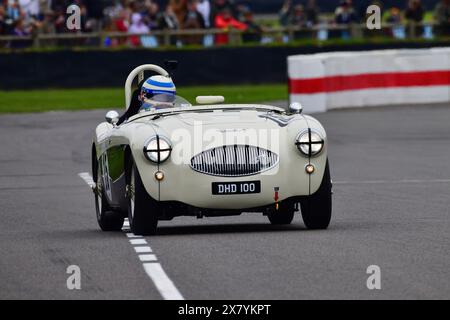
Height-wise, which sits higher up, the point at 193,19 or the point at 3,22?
the point at 3,22

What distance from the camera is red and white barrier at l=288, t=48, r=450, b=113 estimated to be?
2820 centimetres

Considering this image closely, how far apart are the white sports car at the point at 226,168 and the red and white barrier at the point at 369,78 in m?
16.5

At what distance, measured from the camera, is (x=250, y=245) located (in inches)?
417

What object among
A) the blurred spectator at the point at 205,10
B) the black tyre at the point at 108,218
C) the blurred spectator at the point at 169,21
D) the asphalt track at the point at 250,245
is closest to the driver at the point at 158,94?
the black tyre at the point at 108,218

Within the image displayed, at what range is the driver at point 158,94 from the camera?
12852 millimetres

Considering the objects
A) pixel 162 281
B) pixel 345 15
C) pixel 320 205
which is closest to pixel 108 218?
pixel 320 205

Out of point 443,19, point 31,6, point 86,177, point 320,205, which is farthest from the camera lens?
point 443,19

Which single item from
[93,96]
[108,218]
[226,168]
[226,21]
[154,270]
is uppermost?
[226,168]

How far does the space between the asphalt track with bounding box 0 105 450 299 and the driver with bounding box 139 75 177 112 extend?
1.03 meters

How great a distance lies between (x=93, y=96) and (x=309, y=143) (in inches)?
930

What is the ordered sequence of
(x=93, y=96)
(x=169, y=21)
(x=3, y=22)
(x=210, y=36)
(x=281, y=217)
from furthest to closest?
(x=169, y=21), (x=210, y=36), (x=3, y=22), (x=93, y=96), (x=281, y=217)

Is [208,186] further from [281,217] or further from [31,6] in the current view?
[31,6]

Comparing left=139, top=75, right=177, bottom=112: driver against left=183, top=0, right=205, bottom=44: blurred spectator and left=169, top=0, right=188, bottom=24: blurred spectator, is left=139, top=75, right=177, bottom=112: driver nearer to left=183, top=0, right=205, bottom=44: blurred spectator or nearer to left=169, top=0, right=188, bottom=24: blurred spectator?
left=183, top=0, right=205, bottom=44: blurred spectator

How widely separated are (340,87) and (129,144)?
1807 centimetres
